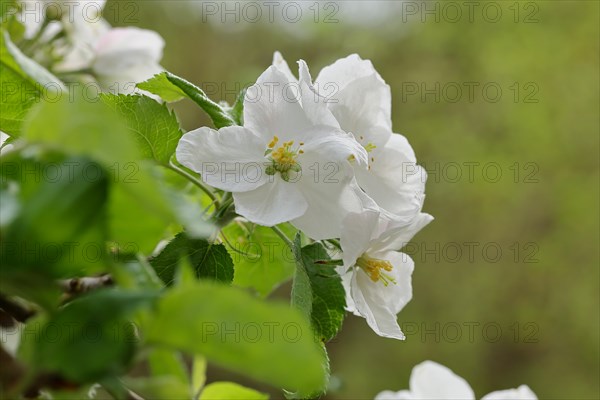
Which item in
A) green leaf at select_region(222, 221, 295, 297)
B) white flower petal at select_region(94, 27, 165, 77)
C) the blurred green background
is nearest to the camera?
green leaf at select_region(222, 221, 295, 297)

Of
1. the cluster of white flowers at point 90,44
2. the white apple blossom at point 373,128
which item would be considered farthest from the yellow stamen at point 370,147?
the cluster of white flowers at point 90,44

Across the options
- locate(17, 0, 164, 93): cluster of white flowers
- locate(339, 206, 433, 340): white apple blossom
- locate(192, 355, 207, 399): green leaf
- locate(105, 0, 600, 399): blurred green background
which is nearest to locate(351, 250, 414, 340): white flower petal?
locate(339, 206, 433, 340): white apple blossom

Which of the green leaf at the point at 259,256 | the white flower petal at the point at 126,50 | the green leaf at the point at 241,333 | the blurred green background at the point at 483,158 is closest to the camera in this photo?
the green leaf at the point at 241,333

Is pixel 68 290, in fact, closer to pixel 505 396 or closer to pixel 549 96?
pixel 505 396

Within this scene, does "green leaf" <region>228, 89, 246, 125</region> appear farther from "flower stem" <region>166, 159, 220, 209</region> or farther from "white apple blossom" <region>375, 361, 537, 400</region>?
"white apple blossom" <region>375, 361, 537, 400</region>

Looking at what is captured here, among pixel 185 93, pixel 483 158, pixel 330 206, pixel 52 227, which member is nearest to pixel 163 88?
pixel 185 93

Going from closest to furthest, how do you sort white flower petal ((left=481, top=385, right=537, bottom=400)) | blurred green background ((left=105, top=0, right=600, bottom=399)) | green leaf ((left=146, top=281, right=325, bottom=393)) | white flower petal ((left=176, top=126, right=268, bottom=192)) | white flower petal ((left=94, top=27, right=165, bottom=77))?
green leaf ((left=146, top=281, right=325, bottom=393)) < white flower petal ((left=176, top=126, right=268, bottom=192)) < white flower petal ((left=481, top=385, right=537, bottom=400)) < white flower petal ((left=94, top=27, right=165, bottom=77)) < blurred green background ((left=105, top=0, right=600, bottom=399))

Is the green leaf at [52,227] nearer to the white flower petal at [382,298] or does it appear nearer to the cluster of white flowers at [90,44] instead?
the white flower petal at [382,298]

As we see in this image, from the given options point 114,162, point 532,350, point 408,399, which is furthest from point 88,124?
point 532,350

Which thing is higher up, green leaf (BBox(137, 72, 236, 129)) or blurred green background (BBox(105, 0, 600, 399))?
green leaf (BBox(137, 72, 236, 129))
